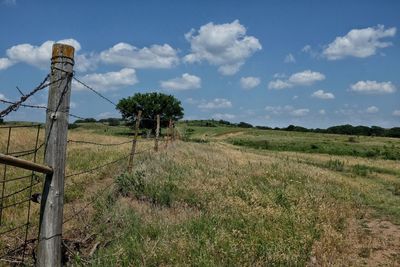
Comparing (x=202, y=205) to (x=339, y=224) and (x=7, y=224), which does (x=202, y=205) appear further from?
(x=7, y=224)

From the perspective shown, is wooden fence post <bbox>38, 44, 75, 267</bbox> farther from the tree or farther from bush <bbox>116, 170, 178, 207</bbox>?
the tree

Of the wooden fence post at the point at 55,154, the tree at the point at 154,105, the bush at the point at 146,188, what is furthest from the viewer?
the tree at the point at 154,105

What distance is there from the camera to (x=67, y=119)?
5.91 m

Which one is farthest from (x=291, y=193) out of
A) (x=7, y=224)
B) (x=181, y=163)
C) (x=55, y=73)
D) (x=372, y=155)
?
(x=372, y=155)

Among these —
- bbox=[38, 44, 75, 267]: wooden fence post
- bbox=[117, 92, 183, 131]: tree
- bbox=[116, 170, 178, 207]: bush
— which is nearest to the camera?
bbox=[38, 44, 75, 267]: wooden fence post

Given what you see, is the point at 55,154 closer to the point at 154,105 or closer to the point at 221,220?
the point at 221,220

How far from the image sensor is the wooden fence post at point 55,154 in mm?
5738

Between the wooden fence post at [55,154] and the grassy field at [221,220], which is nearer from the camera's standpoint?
the wooden fence post at [55,154]

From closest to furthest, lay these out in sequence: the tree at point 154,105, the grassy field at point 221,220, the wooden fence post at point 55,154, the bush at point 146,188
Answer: the wooden fence post at point 55,154, the grassy field at point 221,220, the bush at point 146,188, the tree at point 154,105

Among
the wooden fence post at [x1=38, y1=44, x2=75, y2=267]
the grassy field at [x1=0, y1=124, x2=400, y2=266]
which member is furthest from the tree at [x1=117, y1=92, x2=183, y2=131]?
the wooden fence post at [x1=38, y1=44, x2=75, y2=267]

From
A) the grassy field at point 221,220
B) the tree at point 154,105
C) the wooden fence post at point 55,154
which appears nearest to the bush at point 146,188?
the grassy field at point 221,220

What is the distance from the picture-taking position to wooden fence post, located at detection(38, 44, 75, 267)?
226 inches

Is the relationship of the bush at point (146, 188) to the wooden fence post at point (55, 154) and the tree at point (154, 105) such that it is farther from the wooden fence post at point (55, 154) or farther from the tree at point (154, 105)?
the tree at point (154, 105)

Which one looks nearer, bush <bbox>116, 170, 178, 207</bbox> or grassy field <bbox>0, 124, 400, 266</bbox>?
grassy field <bbox>0, 124, 400, 266</bbox>
